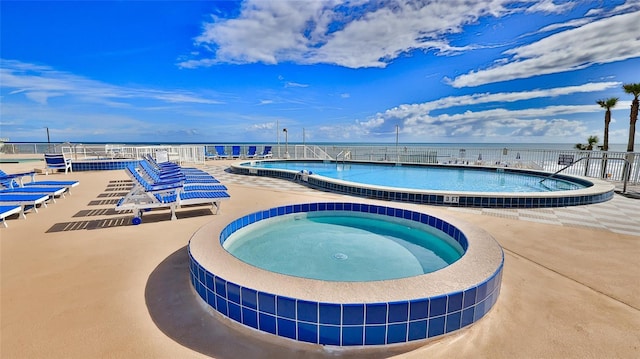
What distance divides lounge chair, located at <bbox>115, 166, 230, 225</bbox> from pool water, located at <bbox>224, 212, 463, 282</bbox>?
1.49m

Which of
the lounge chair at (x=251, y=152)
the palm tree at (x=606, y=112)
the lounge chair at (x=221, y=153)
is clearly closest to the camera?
the palm tree at (x=606, y=112)

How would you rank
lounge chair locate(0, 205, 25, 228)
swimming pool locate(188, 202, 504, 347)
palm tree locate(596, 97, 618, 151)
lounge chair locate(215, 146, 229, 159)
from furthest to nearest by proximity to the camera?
lounge chair locate(215, 146, 229, 159), palm tree locate(596, 97, 618, 151), lounge chair locate(0, 205, 25, 228), swimming pool locate(188, 202, 504, 347)

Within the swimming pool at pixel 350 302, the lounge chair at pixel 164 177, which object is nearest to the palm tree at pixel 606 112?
the swimming pool at pixel 350 302

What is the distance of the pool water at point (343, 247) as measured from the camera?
2.96 metres

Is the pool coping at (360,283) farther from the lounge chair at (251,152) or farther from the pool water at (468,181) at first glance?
the lounge chair at (251,152)

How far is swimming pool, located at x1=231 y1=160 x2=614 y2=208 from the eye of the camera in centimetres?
577

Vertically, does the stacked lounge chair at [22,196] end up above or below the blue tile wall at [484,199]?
above

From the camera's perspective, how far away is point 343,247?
358 cm

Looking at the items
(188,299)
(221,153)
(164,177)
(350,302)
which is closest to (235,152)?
(221,153)

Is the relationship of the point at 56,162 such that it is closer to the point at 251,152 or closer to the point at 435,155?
the point at 251,152

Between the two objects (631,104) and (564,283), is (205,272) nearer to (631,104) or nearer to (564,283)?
(564,283)

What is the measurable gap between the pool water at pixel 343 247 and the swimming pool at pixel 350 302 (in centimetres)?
80

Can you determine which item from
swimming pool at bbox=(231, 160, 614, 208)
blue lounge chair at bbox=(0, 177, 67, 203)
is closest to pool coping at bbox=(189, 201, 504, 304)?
swimming pool at bbox=(231, 160, 614, 208)

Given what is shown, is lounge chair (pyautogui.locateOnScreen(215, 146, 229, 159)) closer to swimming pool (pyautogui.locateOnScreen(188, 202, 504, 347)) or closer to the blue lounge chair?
the blue lounge chair
